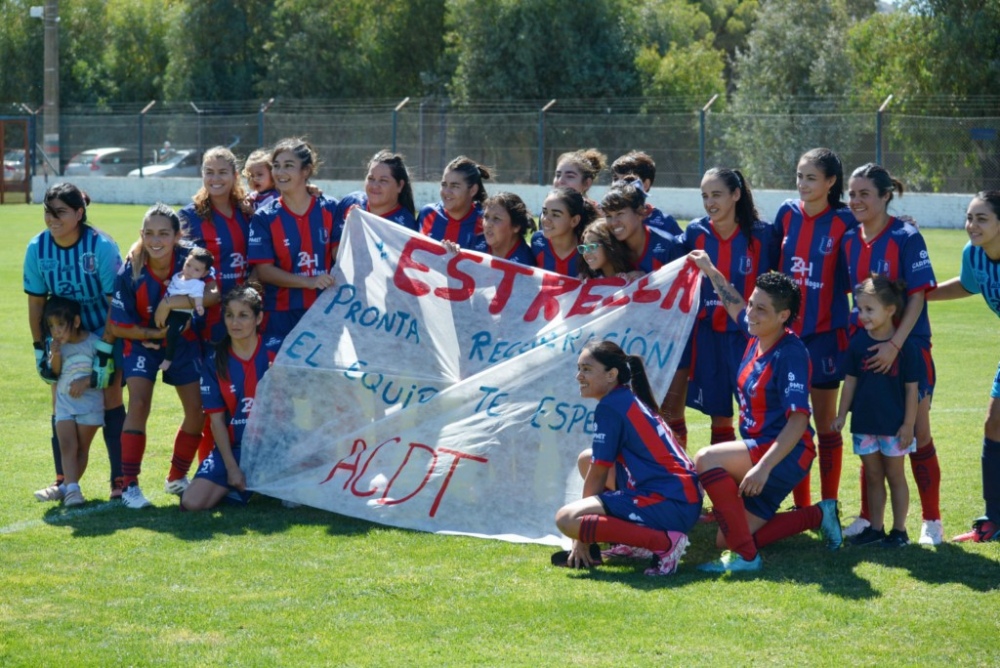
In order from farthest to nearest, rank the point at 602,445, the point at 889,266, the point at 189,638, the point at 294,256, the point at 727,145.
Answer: the point at 727,145 < the point at 294,256 < the point at 889,266 < the point at 602,445 < the point at 189,638

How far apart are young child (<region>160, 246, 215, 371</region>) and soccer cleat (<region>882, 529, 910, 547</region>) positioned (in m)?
3.73

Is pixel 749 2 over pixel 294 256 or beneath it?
over

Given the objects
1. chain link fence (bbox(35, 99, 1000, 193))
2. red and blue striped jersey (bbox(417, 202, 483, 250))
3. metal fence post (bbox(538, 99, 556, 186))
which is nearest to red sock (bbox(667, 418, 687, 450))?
red and blue striped jersey (bbox(417, 202, 483, 250))

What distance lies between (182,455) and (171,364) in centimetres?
54

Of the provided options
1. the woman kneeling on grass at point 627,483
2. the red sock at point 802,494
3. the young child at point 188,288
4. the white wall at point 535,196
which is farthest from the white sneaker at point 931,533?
the white wall at point 535,196

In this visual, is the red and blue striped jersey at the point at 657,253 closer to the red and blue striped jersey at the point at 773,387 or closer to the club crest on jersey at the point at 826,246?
the club crest on jersey at the point at 826,246

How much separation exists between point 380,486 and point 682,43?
137ft

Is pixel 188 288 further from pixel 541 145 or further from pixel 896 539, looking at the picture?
pixel 541 145

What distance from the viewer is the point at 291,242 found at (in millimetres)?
7223

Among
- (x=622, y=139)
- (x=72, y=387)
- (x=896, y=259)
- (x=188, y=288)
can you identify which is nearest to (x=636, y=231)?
(x=896, y=259)

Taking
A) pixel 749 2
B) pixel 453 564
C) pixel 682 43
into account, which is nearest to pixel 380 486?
pixel 453 564

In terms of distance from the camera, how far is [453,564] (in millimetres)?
5633

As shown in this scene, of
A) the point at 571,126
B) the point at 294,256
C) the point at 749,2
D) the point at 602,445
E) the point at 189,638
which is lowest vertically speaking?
the point at 189,638

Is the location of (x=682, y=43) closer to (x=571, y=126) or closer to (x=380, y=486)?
(x=571, y=126)
